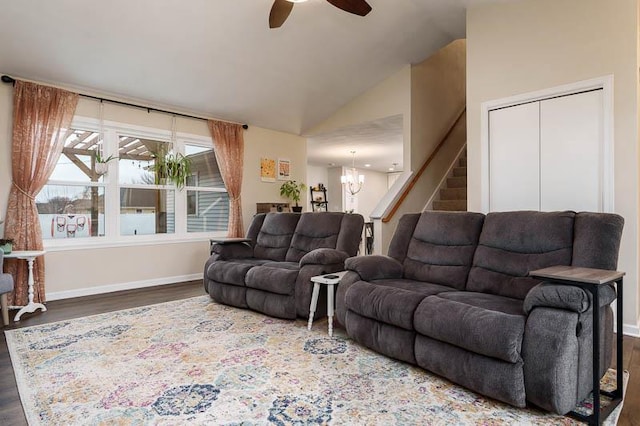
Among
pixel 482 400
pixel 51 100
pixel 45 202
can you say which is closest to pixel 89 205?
pixel 45 202

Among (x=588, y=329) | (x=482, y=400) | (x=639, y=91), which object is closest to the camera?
(x=588, y=329)

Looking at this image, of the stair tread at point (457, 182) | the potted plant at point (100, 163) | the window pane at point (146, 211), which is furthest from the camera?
the stair tread at point (457, 182)

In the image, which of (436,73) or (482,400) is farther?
(436,73)

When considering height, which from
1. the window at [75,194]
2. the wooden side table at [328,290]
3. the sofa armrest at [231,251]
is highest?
the window at [75,194]

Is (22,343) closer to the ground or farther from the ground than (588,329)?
closer to the ground

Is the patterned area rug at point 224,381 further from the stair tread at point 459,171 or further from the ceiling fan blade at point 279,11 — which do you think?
the stair tread at point 459,171

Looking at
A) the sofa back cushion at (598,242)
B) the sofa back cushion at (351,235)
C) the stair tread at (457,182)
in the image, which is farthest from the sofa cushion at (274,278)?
the stair tread at (457,182)

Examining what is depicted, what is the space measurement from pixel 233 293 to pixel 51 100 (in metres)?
3.01

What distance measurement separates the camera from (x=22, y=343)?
9.48 ft

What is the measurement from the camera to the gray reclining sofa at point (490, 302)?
1746 millimetres

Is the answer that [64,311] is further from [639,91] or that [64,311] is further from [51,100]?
[639,91]

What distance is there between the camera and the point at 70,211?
14.9 ft

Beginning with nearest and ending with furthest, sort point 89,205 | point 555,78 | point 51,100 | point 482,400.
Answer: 1. point 482,400
2. point 555,78
3. point 51,100
4. point 89,205

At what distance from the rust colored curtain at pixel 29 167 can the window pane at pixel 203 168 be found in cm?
177
